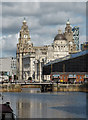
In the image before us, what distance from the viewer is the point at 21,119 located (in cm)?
7525

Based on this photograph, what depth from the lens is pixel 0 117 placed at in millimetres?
66500

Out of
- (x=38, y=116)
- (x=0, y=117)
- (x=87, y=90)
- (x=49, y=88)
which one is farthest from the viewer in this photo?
(x=49, y=88)

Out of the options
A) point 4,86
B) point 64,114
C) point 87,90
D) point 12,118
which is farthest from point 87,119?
point 4,86

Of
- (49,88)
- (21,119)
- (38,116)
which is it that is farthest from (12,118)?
(49,88)

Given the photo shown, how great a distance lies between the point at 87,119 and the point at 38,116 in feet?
31.0

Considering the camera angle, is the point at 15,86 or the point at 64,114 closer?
the point at 64,114

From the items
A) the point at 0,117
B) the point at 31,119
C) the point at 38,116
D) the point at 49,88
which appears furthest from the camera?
the point at 49,88

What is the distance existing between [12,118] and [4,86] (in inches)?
4008

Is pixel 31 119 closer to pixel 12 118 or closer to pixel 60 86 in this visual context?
pixel 12 118

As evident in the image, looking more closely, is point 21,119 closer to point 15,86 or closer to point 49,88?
point 15,86

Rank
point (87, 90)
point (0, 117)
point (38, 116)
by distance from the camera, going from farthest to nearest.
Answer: point (87, 90) → point (38, 116) → point (0, 117)

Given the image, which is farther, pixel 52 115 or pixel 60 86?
pixel 60 86

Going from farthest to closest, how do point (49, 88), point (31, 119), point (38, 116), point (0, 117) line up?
point (49, 88) → point (38, 116) → point (31, 119) → point (0, 117)

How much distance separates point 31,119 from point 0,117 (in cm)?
967
